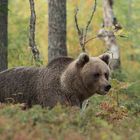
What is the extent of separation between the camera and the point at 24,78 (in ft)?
32.2

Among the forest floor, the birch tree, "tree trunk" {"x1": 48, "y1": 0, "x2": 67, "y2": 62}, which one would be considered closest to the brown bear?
the forest floor

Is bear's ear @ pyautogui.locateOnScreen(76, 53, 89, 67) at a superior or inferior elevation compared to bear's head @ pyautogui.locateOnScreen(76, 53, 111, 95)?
superior

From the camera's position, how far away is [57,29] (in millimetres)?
13359

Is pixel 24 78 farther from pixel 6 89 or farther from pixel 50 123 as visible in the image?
pixel 50 123

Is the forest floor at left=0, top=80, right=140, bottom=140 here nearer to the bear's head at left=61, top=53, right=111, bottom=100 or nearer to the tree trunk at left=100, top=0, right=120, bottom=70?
Result: the bear's head at left=61, top=53, right=111, bottom=100

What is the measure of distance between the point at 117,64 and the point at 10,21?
1159cm

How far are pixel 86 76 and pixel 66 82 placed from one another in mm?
378

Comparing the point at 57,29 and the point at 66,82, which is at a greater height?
the point at 57,29

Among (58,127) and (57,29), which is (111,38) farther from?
(58,127)

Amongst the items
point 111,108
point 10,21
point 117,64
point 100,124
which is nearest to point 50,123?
point 100,124

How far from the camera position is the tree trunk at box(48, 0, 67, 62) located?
13.3 m

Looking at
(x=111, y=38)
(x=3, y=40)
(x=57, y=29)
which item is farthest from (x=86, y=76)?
(x=111, y=38)

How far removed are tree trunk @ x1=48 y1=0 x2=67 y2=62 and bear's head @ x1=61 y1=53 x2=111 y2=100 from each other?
13.1ft

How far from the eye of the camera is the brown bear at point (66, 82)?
9.20m
